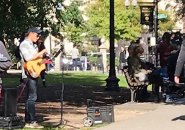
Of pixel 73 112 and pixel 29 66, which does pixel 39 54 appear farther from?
pixel 73 112

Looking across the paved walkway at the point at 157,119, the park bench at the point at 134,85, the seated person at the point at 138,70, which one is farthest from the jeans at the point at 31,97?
the seated person at the point at 138,70

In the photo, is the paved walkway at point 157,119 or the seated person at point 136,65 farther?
the seated person at point 136,65

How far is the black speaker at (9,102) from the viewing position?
1027cm

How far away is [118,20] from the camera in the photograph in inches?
2361

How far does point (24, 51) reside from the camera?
10.4m

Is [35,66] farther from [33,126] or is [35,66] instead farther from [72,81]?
[72,81]

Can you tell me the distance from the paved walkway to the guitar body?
1.52 meters

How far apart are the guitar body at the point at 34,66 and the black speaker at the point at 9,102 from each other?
48 centimetres

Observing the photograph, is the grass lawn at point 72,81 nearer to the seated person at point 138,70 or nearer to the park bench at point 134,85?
the park bench at point 134,85

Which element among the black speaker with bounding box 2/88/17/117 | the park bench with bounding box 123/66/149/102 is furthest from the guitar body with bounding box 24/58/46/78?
the park bench with bounding box 123/66/149/102

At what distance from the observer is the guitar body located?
1031cm

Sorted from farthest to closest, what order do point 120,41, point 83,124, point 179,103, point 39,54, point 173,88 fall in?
point 120,41
point 173,88
point 179,103
point 83,124
point 39,54

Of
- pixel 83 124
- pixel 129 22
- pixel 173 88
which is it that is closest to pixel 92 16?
pixel 129 22

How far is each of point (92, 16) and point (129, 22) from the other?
4.21 metres
